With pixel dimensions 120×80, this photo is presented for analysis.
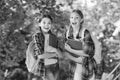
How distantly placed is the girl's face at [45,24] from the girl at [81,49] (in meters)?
0.22

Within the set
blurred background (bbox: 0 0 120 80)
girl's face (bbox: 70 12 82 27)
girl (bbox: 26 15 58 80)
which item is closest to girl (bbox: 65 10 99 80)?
girl's face (bbox: 70 12 82 27)

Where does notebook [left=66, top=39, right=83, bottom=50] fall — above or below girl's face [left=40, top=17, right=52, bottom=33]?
below

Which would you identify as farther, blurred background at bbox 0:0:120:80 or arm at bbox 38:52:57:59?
blurred background at bbox 0:0:120:80

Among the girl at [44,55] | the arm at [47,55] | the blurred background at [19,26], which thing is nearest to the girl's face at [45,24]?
the girl at [44,55]

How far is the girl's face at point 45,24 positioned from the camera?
2590 mm

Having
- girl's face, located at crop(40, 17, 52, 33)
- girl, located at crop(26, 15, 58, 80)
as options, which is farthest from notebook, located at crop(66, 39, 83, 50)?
girl's face, located at crop(40, 17, 52, 33)

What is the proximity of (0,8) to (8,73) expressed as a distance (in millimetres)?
1056

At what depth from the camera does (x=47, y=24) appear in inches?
102

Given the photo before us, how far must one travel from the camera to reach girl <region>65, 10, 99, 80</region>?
8.43ft

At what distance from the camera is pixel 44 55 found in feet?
8.32

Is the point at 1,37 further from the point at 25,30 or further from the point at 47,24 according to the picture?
the point at 47,24

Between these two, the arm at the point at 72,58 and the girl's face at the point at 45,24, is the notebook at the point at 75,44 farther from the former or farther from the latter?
the girl's face at the point at 45,24

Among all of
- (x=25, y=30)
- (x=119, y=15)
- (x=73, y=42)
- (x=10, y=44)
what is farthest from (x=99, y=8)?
(x=73, y=42)

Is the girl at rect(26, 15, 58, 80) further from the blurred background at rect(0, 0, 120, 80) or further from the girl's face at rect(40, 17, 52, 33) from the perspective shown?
the blurred background at rect(0, 0, 120, 80)
